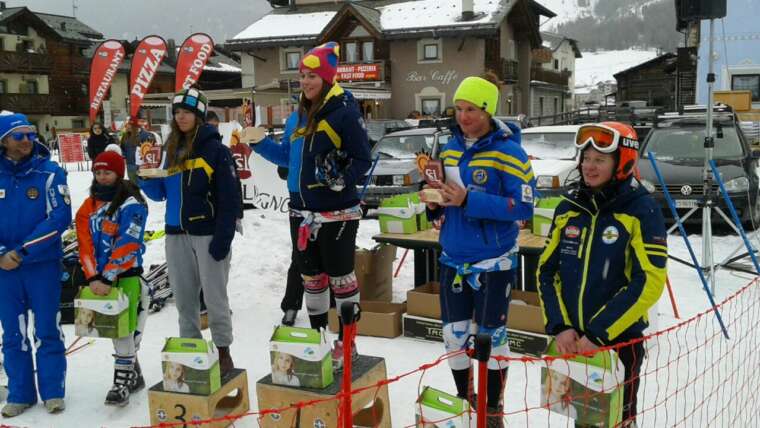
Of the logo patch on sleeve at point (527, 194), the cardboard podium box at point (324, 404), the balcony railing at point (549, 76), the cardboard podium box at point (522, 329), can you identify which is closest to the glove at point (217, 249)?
the cardboard podium box at point (324, 404)

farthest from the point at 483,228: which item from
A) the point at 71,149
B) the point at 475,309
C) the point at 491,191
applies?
the point at 71,149

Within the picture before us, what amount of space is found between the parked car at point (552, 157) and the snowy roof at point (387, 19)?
19500mm

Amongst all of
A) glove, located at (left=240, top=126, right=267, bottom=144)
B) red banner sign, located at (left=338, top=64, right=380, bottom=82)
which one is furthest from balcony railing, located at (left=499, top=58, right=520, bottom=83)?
glove, located at (left=240, top=126, right=267, bottom=144)

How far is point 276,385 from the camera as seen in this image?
366 centimetres

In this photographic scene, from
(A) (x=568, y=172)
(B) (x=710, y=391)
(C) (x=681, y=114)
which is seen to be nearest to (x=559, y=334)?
(B) (x=710, y=391)

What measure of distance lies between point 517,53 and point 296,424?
1365 inches

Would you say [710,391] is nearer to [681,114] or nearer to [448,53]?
[681,114]

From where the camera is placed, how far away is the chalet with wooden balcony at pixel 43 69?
139ft

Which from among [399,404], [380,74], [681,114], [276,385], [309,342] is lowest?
[399,404]

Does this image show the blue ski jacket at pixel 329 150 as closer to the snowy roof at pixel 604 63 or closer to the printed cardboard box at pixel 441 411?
the printed cardboard box at pixel 441 411

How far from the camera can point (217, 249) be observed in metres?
3.97

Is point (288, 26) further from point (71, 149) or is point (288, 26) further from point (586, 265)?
point (586, 265)

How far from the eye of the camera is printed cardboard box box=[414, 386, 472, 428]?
2646mm

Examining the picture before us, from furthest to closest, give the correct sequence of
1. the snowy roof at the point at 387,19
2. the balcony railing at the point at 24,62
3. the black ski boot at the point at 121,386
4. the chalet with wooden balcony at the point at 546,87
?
the balcony railing at the point at 24,62 → the chalet with wooden balcony at the point at 546,87 → the snowy roof at the point at 387,19 → the black ski boot at the point at 121,386
